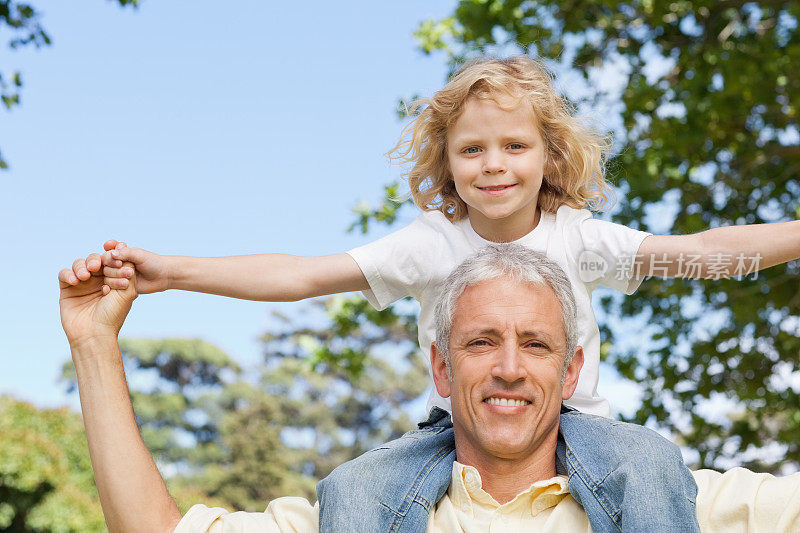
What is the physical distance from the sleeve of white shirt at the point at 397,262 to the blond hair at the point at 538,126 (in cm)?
21

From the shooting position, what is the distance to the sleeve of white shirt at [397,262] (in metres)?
2.87

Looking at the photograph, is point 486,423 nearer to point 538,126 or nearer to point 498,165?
point 498,165

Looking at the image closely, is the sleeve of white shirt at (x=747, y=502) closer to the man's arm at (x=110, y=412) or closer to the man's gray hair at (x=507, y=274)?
the man's gray hair at (x=507, y=274)

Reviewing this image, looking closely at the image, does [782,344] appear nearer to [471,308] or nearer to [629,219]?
[629,219]

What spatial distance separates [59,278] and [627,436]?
1601 millimetres

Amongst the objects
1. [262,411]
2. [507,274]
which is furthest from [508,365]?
[262,411]

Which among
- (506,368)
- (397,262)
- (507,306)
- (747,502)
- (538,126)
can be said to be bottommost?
(747,502)

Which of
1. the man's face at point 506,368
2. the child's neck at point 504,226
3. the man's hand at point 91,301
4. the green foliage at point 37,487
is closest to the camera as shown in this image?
the man's face at point 506,368

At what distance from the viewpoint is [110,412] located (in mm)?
2424

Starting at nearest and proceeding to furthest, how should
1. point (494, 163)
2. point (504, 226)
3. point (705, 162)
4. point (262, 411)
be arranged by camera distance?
1. point (494, 163)
2. point (504, 226)
3. point (705, 162)
4. point (262, 411)

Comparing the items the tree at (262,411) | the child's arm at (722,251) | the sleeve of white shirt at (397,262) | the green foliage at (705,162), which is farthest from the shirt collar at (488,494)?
the tree at (262,411)

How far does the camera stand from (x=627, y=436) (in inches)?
91.6

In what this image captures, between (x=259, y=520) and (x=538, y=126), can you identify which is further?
(x=538, y=126)

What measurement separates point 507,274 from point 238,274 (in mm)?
803
